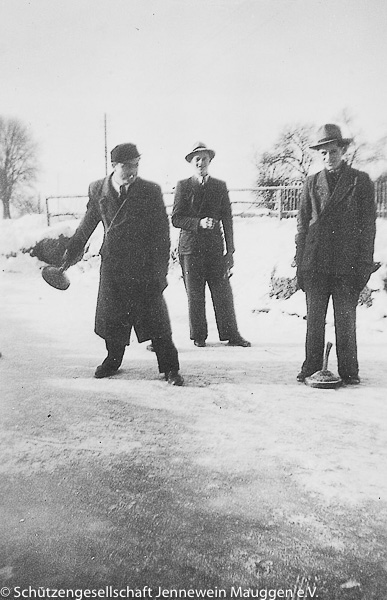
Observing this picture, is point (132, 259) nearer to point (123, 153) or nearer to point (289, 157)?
point (123, 153)

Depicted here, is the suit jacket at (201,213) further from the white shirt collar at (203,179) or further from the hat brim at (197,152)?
the hat brim at (197,152)

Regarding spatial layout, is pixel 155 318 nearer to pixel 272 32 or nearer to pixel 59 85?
pixel 59 85

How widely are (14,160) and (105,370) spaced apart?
1.38m

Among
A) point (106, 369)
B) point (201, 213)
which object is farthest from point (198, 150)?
point (106, 369)

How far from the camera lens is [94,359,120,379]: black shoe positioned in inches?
130

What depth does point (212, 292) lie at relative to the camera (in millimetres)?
4602

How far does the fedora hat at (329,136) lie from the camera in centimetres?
311

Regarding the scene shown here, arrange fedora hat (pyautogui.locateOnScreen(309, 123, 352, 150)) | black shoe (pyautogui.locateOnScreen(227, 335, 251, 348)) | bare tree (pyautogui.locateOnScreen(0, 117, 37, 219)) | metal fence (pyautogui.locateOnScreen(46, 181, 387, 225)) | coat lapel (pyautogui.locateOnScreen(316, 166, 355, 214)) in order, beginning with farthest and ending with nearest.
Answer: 1. black shoe (pyautogui.locateOnScreen(227, 335, 251, 348))
2. metal fence (pyautogui.locateOnScreen(46, 181, 387, 225))
3. coat lapel (pyautogui.locateOnScreen(316, 166, 355, 214))
4. fedora hat (pyautogui.locateOnScreen(309, 123, 352, 150))
5. bare tree (pyautogui.locateOnScreen(0, 117, 37, 219))

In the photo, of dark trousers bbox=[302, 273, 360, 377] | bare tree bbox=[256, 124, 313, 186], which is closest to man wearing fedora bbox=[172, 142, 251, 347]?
bare tree bbox=[256, 124, 313, 186]

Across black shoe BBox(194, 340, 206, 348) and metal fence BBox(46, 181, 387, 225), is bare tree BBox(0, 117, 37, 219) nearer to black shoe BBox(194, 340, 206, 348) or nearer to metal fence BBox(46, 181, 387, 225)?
metal fence BBox(46, 181, 387, 225)

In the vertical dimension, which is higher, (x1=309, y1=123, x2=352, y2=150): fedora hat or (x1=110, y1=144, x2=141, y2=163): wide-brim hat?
(x1=309, y1=123, x2=352, y2=150): fedora hat

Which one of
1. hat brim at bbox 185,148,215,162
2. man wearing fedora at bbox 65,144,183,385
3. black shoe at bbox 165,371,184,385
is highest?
hat brim at bbox 185,148,215,162

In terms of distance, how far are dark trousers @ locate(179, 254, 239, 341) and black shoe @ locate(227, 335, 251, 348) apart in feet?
0.23

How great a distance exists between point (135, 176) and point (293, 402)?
5.43 feet
